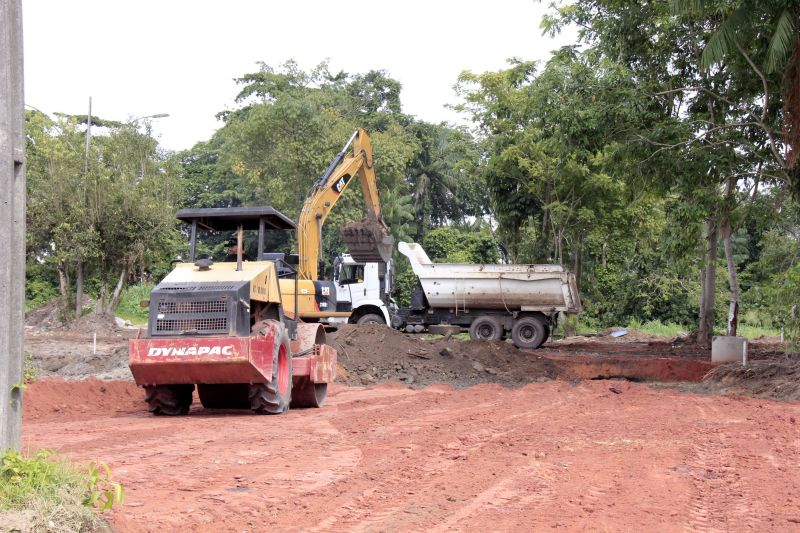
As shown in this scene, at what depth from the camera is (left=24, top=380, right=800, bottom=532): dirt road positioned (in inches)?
238

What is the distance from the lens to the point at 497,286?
1086 inches

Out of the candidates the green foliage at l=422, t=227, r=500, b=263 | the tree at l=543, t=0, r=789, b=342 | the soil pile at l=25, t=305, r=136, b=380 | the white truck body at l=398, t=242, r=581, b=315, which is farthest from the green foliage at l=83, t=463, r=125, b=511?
the green foliage at l=422, t=227, r=500, b=263

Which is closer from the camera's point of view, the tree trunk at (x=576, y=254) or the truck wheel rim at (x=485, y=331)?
the truck wheel rim at (x=485, y=331)

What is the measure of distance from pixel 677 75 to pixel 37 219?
2281cm

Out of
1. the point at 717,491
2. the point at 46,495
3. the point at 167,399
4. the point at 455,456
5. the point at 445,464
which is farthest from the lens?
the point at 167,399

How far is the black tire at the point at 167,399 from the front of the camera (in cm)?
1170

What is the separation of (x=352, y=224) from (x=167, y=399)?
13.9m

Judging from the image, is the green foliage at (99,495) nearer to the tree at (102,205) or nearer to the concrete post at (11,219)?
the concrete post at (11,219)

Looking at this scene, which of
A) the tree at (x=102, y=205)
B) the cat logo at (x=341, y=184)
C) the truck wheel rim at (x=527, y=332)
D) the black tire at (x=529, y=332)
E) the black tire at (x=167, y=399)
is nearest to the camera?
the black tire at (x=167, y=399)

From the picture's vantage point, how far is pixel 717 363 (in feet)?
66.7

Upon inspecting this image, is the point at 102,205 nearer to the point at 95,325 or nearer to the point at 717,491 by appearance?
the point at 95,325

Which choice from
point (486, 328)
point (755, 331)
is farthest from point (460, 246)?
point (486, 328)

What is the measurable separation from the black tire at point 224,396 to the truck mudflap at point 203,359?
197cm

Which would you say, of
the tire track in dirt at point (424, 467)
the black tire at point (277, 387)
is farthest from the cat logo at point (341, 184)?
the black tire at point (277, 387)
